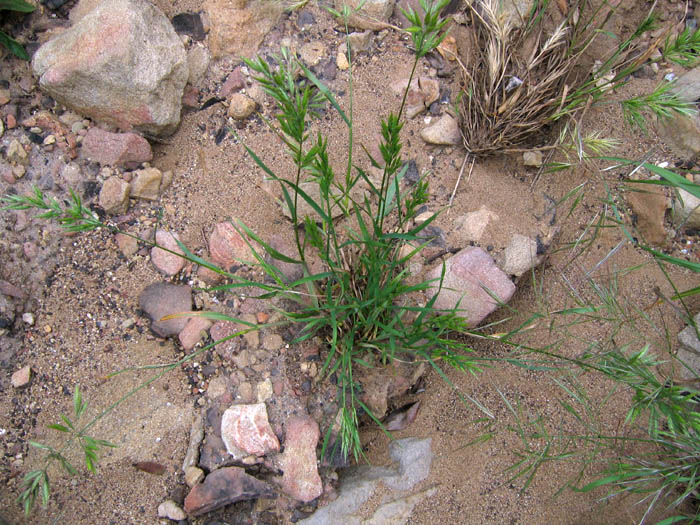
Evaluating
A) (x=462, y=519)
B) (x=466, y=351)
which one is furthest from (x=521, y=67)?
(x=462, y=519)

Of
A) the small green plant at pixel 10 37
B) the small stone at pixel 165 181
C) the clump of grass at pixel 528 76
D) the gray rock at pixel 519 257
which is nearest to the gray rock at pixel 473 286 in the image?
the gray rock at pixel 519 257

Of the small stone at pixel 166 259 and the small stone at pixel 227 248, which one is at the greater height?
the small stone at pixel 227 248

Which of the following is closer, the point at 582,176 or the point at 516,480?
the point at 516,480

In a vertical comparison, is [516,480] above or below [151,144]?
below

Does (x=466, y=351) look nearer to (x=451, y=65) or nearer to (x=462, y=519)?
(x=462, y=519)

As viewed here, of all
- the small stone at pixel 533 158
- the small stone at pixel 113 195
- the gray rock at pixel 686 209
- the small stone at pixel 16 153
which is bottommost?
the small stone at pixel 113 195

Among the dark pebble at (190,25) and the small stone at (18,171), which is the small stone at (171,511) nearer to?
the small stone at (18,171)
